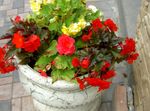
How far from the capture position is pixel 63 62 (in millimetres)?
2154

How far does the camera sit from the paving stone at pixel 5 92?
3.09m

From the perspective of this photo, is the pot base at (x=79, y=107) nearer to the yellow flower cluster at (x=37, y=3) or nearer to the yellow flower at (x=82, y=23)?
the yellow flower at (x=82, y=23)

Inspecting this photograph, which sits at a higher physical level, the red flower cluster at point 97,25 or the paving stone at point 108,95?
the red flower cluster at point 97,25

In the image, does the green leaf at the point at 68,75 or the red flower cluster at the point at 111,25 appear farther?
the red flower cluster at the point at 111,25

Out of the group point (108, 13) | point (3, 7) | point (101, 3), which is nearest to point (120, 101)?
point (108, 13)

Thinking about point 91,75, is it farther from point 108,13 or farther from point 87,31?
point 108,13

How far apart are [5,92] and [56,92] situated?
101cm

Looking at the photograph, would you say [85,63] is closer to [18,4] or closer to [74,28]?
[74,28]

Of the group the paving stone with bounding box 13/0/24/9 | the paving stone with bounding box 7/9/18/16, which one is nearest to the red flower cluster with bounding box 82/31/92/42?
the paving stone with bounding box 7/9/18/16

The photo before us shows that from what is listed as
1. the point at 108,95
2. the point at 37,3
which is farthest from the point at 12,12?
the point at 37,3

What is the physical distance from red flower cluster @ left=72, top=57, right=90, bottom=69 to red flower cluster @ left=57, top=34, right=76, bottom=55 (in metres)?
0.06

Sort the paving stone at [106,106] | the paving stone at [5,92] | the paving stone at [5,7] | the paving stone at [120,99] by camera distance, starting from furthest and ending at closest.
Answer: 1. the paving stone at [5,7]
2. the paving stone at [5,92]
3. the paving stone at [106,106]
4. the paving stone at [120,99]

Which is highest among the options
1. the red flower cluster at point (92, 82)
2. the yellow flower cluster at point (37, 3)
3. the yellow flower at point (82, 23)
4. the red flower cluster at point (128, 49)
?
the yellow flower cluster at point (37, 3)

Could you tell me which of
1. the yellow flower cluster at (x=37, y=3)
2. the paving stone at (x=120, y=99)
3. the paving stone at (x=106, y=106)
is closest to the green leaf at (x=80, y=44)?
the yellow flower cluster at (x=37, y=3)
